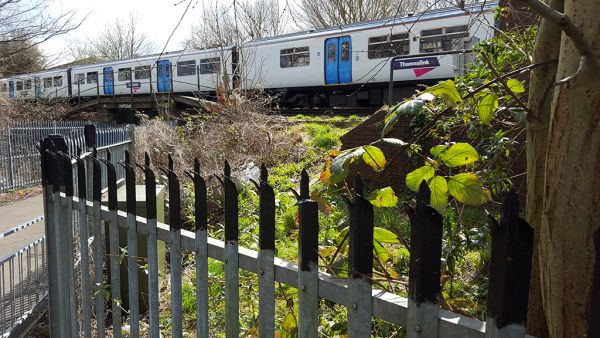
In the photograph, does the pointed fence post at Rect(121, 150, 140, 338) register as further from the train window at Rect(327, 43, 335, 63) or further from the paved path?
the train window at Rect(327, 43, 335, 63)

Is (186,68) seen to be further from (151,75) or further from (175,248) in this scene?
(175,248)

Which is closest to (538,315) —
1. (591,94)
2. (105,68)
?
(591,94)

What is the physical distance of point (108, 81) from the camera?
1045 inches

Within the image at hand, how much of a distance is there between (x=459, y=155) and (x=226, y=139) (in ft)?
28.6

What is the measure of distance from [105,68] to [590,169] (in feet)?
93.0

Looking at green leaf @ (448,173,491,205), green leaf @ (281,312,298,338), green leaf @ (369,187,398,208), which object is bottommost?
green leaf @ (281,312,298,338)

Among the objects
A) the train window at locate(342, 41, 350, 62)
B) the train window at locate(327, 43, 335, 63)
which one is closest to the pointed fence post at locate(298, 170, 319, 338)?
the train window at locate(342, 41, 350, 62)

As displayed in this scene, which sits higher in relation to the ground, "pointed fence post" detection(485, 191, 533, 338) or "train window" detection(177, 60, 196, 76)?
"train window" detection(177, 60, 196, 76)

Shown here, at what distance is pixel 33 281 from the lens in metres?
3.99

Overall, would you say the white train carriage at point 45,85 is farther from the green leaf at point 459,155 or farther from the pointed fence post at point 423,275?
the pointed fence post at point 423,275

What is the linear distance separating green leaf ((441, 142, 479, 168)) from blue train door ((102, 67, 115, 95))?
26890 millimetres

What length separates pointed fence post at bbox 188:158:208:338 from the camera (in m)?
1.69

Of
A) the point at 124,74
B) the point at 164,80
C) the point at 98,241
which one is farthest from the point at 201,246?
the point at 124,74

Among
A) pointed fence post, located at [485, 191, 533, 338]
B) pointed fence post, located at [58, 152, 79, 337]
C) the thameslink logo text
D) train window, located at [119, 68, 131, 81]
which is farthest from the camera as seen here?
train window, located at [119, 68, 131, 81]
